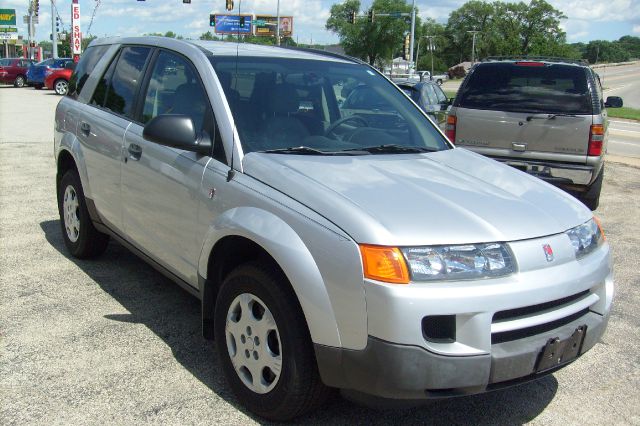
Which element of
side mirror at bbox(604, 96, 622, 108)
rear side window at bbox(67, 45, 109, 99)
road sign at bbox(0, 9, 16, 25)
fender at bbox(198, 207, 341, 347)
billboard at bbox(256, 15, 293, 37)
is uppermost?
road sign at bbox(0, 9, 16, 25)

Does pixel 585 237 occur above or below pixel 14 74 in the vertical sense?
below

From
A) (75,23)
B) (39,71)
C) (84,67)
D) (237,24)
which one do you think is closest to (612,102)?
(237,24)

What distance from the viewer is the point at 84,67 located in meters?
5.42

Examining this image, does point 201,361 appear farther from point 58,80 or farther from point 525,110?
point 58,80

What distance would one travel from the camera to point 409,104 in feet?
14.6

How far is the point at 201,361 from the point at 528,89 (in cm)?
571

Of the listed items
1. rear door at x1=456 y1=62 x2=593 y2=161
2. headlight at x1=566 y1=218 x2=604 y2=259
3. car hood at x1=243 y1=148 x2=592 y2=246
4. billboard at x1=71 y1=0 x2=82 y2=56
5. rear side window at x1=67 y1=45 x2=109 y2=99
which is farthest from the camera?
billboard at x1=71 y1=0 x2=82 y2=56

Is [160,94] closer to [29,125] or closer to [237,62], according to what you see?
[237,62]

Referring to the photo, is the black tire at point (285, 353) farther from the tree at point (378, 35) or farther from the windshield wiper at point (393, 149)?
the tree at point (378, 35)

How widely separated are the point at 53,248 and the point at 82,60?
1.65 metres

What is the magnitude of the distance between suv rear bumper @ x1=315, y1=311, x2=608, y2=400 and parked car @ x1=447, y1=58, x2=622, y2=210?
17.1 feet

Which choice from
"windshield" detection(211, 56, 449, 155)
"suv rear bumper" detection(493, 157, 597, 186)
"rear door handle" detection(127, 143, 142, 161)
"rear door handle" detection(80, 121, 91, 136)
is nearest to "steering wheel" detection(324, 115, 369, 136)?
"windshield" detection(211, 56, 449, 155)

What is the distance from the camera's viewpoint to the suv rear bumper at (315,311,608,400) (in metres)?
2.50

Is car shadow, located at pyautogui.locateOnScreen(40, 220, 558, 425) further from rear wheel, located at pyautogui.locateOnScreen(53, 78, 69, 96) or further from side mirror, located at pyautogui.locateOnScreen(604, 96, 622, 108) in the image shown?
rear wheel, located at pyautogui.locateOnScreen(53, 78, 69, 96)
